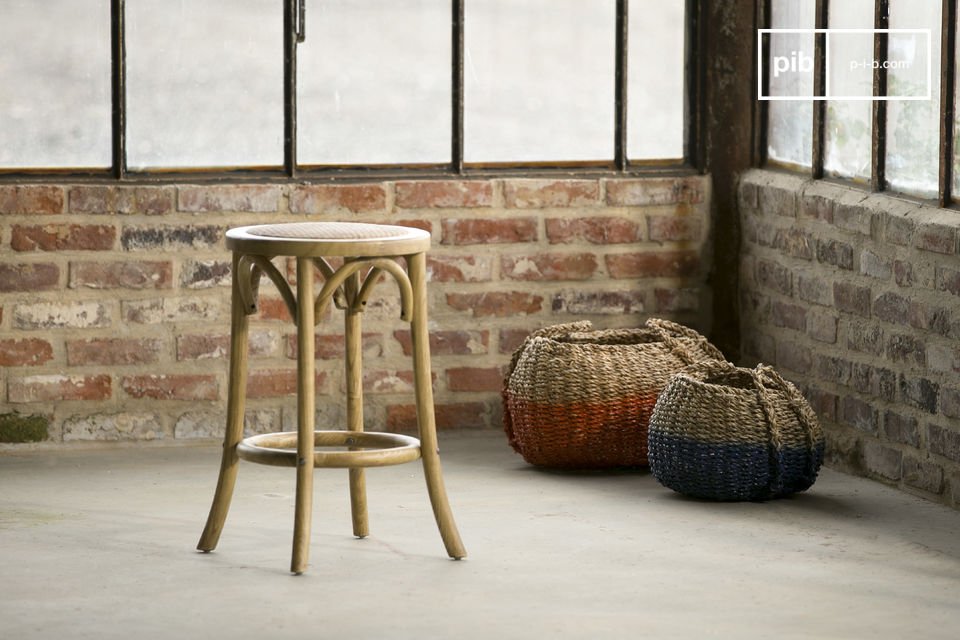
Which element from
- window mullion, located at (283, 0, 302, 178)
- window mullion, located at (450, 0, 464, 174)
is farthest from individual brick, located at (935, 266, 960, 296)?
window mullion, located at (283, 0, 302, 178)

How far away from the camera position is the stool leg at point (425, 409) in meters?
3.82

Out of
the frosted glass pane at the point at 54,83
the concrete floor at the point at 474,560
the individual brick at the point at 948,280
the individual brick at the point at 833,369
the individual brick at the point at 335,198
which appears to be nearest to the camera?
the concrete floor at the point at 474,560

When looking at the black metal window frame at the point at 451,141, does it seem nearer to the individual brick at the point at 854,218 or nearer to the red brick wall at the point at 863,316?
the red brick wall at the point at 863,316

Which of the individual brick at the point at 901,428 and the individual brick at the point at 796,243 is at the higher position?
the individual brick at the point at 796,243

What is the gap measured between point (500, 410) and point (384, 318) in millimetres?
481

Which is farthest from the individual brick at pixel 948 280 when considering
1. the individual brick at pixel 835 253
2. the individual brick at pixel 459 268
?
the individual brick at pixel 459 268

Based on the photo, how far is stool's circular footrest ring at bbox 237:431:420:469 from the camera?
12.3 ft

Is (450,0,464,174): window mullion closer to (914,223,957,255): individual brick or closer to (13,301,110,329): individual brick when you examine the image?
(13,301,110,329): individual brick

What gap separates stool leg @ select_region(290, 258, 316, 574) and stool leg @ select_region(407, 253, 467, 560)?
0.24 m

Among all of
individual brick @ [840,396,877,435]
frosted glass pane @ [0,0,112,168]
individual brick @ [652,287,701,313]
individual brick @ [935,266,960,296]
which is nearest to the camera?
individual brick @ [935,266,960,296]

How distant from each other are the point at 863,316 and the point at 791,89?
33.9 inches

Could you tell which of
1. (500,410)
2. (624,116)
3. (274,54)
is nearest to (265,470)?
(500,410)

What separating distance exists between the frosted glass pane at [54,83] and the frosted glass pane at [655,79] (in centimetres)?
161

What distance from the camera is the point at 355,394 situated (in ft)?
13.2
